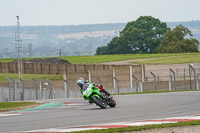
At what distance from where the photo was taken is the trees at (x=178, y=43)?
103 m

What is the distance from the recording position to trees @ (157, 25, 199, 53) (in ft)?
338

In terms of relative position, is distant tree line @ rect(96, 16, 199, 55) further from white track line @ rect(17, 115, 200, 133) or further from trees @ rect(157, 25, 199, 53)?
white track line @ rect(17, 115, 200, 133)

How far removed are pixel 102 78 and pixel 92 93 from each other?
2008 centimetres

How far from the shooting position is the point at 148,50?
130m

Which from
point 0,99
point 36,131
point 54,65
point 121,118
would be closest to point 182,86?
point 0,99

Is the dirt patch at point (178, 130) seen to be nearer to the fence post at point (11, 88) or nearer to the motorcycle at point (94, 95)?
the motorcycle at point (94, 95)

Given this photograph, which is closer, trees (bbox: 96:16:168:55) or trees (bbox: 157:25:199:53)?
trees (bbox: 157:25:199:53)

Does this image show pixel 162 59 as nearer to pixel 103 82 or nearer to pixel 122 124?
pixel 103 82

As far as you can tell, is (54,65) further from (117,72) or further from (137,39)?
(137,39)

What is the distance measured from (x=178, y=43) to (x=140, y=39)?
94.3ft

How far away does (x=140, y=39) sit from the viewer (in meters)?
131

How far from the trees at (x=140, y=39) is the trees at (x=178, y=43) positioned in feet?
55.0

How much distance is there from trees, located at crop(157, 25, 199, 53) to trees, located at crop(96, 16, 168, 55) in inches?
660

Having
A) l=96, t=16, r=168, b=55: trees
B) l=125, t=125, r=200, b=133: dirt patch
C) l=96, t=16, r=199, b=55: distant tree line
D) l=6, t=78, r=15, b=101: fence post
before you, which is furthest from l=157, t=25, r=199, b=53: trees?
l=125, t=125, r=200, b=133: dirt patch
